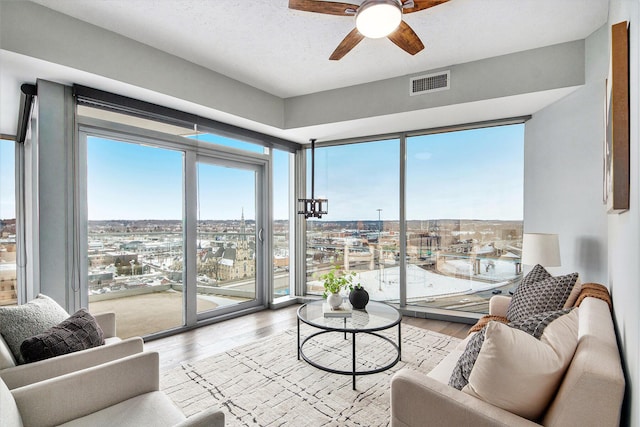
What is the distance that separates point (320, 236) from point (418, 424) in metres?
3.87

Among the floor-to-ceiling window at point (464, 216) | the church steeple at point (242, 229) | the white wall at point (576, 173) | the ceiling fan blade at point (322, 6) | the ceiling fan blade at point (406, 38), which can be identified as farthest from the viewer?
the church steeple at point (242, 229)

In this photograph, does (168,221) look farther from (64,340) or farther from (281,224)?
(64,340)

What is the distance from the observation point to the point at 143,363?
65.4 inches

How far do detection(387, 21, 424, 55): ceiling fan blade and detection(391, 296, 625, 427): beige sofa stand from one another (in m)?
1.93

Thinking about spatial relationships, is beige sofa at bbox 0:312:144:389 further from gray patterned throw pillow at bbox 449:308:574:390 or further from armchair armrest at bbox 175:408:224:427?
gray patterned throw pillow at bbox 449:308:574:390

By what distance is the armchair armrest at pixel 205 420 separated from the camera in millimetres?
1219

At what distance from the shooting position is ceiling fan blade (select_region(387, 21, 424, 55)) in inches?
87.1

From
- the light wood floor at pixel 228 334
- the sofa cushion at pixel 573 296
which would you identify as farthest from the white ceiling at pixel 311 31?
the light wood floor at pixel 228 334

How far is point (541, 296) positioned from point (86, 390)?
A: 8.60 feet

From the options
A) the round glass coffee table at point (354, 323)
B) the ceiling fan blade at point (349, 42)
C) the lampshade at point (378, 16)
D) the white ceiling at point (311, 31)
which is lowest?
the round glass coffee table at point (354, 323)

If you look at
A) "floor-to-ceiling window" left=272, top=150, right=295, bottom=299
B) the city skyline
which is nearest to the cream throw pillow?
the city skyline

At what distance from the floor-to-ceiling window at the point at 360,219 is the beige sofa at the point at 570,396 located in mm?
2958

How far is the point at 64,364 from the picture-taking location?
163cm

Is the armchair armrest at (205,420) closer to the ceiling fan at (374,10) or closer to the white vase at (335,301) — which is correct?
the white vase at (335,301)
